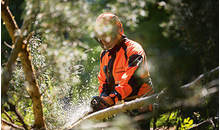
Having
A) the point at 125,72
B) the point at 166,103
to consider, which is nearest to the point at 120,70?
the point at 125,72

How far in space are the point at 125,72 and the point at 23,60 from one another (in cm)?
110

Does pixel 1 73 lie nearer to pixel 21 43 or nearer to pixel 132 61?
pixel 21 43

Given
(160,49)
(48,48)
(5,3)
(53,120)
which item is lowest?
(53,120)

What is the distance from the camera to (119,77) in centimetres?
293

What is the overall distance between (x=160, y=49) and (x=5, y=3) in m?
1.34

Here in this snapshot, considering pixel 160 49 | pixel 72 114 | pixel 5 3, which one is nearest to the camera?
pixel 160 49

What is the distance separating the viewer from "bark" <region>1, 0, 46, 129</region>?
1.89m

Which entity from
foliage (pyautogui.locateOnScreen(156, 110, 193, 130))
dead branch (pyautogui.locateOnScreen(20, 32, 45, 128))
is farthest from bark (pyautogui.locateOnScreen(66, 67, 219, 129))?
dead branch (pyautogui.locateOnScreen(20, 32, 45, 128))

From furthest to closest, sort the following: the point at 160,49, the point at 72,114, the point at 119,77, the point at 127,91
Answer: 1. the point at 72,114
2. the point at 119,77
3. the point at 127,91
4. the point at 160,49

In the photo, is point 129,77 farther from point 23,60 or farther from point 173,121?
point 23,60

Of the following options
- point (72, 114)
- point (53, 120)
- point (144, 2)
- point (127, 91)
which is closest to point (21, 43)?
point (144, 2)

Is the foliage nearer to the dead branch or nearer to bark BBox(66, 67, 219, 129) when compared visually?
bark BBox(66, 67, 219, 129)

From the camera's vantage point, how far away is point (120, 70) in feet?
9.61

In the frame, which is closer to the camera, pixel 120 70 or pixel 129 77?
pixel 129 77
